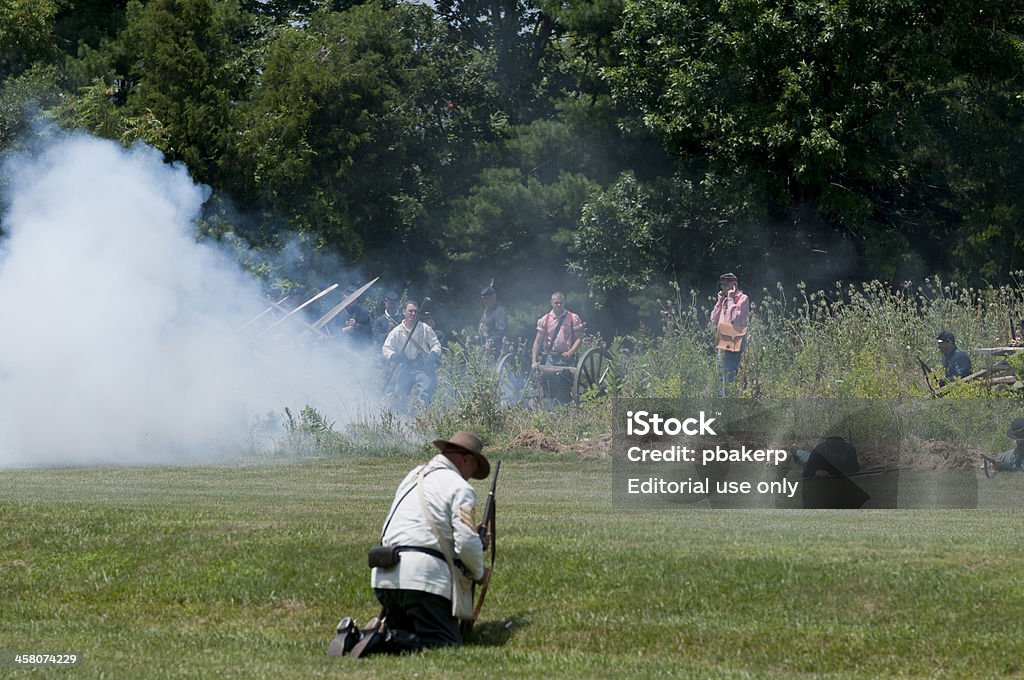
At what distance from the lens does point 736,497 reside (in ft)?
52.0

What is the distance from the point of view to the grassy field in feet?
31.8

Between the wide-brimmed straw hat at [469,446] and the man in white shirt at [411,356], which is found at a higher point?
the man in white shirt at [411,356]

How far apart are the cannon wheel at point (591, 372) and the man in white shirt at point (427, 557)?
38.2 ft

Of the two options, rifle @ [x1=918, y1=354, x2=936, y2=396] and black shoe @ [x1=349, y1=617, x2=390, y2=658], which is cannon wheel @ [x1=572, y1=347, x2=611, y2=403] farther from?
black shoe @ [x1=349, y1=617, x2=390, y2=658]

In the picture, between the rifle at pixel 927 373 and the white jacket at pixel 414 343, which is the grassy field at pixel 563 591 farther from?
the white jacket at pixel 414 343

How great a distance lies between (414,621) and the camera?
9.84m

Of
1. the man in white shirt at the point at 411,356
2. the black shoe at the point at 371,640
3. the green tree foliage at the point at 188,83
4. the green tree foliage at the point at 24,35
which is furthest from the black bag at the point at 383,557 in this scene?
the green tree foliage at the point at 24,35

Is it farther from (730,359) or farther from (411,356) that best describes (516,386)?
(730,359)

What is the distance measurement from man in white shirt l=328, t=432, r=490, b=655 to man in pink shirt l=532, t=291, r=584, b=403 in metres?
13.0

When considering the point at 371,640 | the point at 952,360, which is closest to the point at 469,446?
the point at 371,640

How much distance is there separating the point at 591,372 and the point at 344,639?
13465 millimetres

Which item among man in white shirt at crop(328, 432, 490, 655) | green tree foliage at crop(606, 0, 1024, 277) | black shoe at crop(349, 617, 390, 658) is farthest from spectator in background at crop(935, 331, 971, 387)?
black shoe at crop(349, 617, 390, 658)

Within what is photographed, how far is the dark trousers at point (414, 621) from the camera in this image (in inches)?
385

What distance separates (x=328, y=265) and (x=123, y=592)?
72.7 ft
